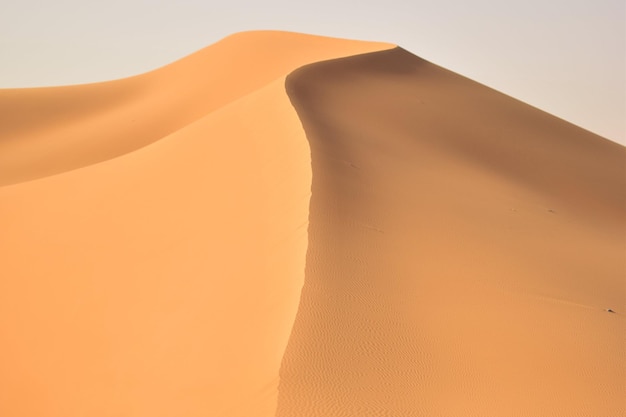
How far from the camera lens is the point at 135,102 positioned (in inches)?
884

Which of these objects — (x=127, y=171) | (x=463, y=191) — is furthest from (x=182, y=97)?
(x=463, y=191)

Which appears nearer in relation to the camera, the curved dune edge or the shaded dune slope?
the shaded dune slope

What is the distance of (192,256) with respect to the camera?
6.95 m

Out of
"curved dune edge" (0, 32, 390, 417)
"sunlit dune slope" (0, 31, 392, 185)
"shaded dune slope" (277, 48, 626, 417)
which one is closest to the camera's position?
"shaded dune slope" (277, 48, 626, 417)

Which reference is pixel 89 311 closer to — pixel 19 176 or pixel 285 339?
pixel 285 339

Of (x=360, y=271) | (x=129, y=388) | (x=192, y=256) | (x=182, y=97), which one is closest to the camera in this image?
(x=129, y=388)

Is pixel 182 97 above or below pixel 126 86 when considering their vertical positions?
below

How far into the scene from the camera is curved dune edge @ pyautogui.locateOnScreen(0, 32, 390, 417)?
16.4 feet

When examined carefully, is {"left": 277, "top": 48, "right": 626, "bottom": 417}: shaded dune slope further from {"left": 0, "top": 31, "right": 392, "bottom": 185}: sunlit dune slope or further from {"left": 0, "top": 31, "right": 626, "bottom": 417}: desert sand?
{"left": 0, "top": 31, "right": 392, "bottom": 185}: sunlit dune slope

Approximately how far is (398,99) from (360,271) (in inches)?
378

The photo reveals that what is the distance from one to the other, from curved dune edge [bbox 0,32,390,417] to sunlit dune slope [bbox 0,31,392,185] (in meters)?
6.28

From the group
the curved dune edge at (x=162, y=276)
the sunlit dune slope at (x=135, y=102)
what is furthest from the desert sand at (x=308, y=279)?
the sunlit dune slope at (x=135, y=102)

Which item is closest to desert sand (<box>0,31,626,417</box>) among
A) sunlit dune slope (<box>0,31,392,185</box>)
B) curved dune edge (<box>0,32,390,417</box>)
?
curved dune edge (<box>0,32,390,417</box>)

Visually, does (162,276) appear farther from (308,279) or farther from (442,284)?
(442,284)
